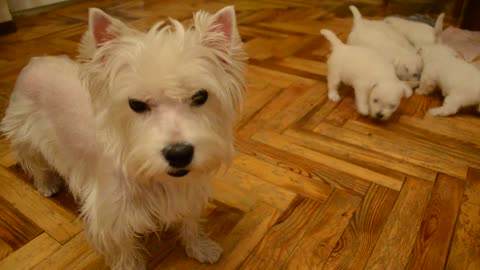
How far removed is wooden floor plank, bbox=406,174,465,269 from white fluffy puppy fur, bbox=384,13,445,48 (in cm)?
133

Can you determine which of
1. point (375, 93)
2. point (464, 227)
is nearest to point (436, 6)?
point (375, 93)

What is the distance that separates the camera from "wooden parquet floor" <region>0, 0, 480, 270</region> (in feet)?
3.58

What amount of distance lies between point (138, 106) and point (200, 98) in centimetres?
12

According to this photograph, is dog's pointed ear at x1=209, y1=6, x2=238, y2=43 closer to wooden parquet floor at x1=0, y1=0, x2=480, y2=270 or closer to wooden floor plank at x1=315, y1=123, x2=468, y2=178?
wooden parquet floor at x1=0, y1=0, x2=480, y2=270

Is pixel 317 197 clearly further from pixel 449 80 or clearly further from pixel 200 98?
pixel 449 80

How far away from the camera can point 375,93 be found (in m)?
1.71

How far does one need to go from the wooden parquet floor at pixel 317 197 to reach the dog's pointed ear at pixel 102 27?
2.07 feet

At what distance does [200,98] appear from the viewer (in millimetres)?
779

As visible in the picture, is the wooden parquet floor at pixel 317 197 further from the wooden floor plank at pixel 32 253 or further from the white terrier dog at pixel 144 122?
the white terrier dog at pixel 144 122

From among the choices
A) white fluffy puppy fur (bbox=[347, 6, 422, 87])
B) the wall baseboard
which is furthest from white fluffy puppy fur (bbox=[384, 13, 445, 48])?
the wall baseboard

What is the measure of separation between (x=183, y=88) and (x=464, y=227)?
993 mm

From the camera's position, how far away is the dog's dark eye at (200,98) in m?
0.77

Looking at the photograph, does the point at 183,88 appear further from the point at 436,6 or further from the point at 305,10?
the point at 436,6

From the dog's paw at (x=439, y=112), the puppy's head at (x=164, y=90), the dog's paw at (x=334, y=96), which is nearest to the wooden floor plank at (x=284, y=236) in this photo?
the puppy's head at (x=164, y=90)
